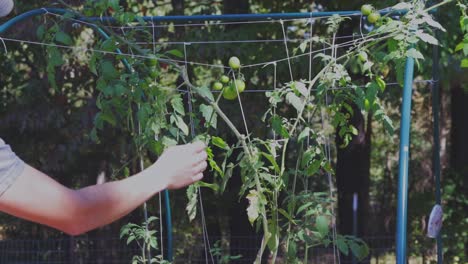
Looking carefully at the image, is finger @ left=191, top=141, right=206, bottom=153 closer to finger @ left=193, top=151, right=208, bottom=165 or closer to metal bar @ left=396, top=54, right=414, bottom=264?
finger @ left=193, top=151, right=208, bottom=165

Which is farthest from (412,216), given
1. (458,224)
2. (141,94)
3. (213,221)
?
(141,94)

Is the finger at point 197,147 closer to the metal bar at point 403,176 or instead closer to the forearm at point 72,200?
the forearm at point 72,200

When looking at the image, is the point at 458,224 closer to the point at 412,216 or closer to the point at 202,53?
the point at 412,216

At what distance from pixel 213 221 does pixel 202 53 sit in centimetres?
248

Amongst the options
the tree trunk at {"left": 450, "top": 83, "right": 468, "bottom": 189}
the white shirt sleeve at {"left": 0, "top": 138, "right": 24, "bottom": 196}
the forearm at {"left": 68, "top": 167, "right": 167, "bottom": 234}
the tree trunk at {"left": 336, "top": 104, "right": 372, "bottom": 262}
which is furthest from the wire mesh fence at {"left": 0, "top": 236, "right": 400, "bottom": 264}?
the white shirt sleeve at {"left": 0, "top": 138, "right": 24, "bottom": 196}

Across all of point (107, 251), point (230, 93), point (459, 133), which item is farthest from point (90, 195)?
point (459, 133)

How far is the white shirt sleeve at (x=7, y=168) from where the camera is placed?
1.50 m

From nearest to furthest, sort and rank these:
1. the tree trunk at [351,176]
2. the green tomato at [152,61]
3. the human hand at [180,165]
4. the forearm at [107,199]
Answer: the forearm at [107,199]
the human hand at [180,165]
the green tomato at [152,61]
the tree trunk at [351,176]

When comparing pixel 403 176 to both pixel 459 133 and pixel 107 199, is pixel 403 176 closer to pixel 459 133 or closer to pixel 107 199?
pixel 107 199

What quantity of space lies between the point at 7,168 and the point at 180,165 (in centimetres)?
42

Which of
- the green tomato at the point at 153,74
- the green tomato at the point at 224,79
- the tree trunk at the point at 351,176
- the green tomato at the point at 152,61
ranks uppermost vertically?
the green tomato at the point at 152,61

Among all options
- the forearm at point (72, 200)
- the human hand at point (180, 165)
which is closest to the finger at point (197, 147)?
the human hand at point (180, 165)

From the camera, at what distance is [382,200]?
41.3ft

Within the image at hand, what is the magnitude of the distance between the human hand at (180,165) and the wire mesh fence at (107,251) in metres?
5.58
